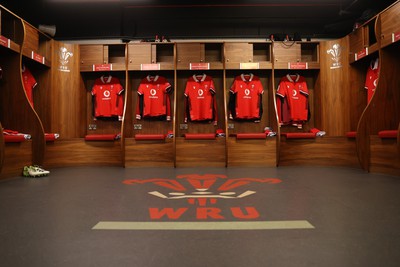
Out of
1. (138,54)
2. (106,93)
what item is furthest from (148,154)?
(138,54)

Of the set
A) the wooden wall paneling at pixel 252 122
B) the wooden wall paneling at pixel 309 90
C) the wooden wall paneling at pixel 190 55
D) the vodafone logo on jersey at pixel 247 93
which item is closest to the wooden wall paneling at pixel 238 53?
the wooden wall paneling at pixel 252 122

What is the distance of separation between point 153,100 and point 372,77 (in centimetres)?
352

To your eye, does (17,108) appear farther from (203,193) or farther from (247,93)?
(247,93)

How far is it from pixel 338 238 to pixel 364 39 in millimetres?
3887

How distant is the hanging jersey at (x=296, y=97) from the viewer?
4949 mm

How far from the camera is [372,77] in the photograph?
431 cm

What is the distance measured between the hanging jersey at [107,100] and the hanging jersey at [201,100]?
1.21 meters

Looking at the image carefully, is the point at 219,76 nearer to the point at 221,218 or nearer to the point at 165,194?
the point at 165,194

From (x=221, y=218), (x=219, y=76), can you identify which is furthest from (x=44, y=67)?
(x=221, y=218)

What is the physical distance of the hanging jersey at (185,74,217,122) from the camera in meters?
4.94

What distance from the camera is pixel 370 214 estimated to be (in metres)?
1.70

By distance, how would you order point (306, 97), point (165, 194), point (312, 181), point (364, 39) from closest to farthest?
1. point (165, 194)
2. point (312, 181)
3. point (364, 39)
4. point (306, 97)

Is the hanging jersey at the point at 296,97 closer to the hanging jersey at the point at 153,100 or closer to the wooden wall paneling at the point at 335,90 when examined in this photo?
the wooden wall paneling at the point at 335,90

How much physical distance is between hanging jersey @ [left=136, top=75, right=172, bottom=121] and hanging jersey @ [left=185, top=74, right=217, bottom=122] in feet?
1.16
